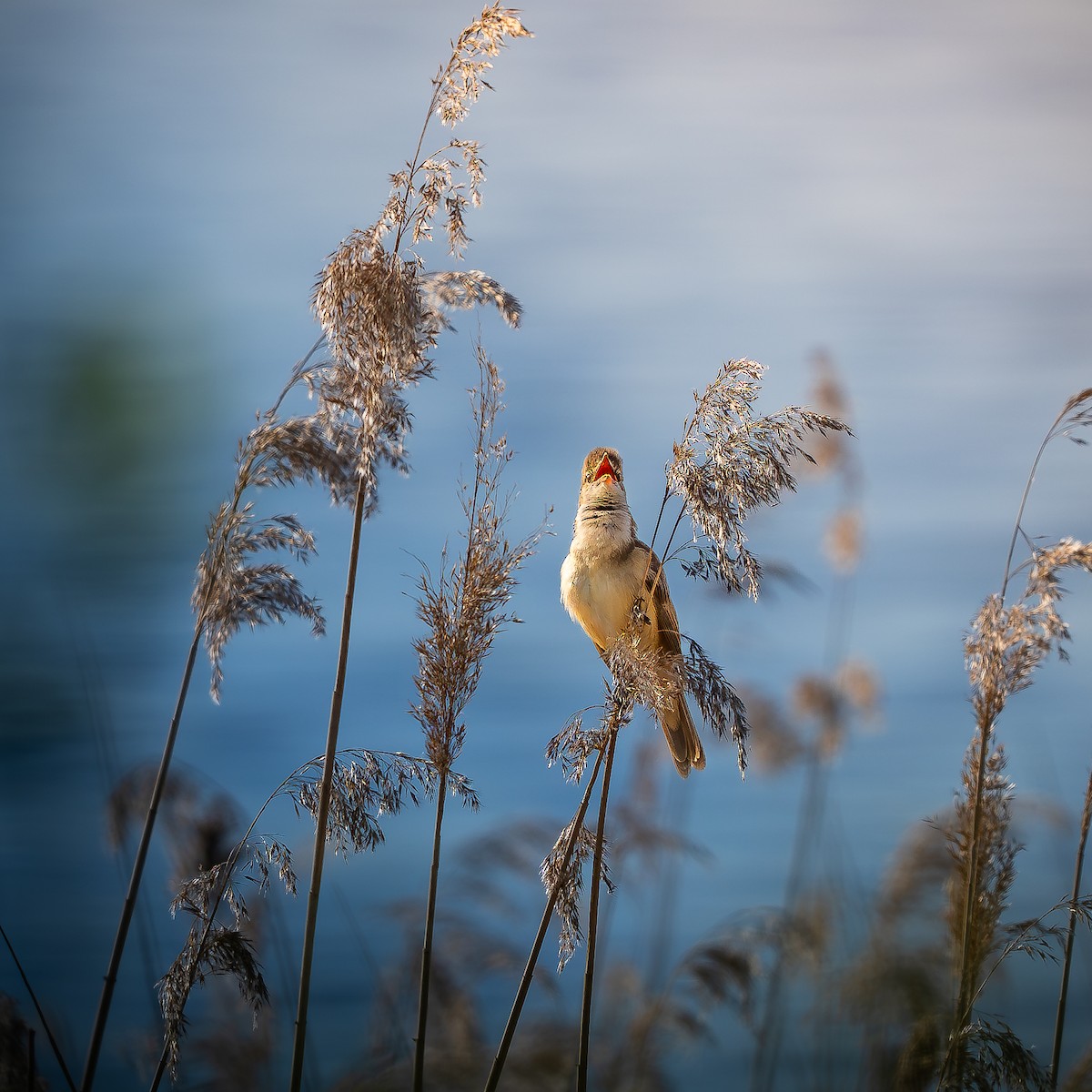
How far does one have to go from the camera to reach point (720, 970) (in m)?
2.80

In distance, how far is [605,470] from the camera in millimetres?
3797

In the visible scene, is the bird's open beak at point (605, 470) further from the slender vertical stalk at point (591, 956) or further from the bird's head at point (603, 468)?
the slender vertical stalk at point (591, 956)

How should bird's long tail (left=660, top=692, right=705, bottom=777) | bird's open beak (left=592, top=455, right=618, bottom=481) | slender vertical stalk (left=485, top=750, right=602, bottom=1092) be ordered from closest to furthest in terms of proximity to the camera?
slender vertical stalk (left=485, top=750, right=602, bottom=1092) → bird's long tail (left=660, top=692, right=705, bottom=777) → bird's open beak (left=592, top=455, right=618, bottom=481)

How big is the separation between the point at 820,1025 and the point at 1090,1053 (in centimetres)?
68

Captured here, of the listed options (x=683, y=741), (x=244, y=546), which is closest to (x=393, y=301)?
(x=244, y=546)

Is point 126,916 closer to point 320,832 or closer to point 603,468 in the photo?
point 320,832

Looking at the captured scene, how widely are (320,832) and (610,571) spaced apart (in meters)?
1.83

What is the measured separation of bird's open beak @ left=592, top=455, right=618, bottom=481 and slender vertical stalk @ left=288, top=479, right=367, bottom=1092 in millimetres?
1684

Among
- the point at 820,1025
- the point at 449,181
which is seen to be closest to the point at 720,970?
the point at 820,1025

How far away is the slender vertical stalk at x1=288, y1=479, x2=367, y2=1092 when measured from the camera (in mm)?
2059

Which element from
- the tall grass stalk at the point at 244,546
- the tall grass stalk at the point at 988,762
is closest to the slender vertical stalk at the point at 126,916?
the tall grass stalk at the point at 244,546

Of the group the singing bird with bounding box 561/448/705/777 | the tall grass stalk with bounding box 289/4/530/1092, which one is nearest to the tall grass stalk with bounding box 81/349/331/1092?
the tall grass stalk with bounding box 289/4/530/1092

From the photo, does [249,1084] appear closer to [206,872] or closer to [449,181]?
[206,872]

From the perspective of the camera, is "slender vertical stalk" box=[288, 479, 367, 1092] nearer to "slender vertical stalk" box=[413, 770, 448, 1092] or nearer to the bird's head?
"slender vertical stalk" box=[413, 770, 448, 1092]
